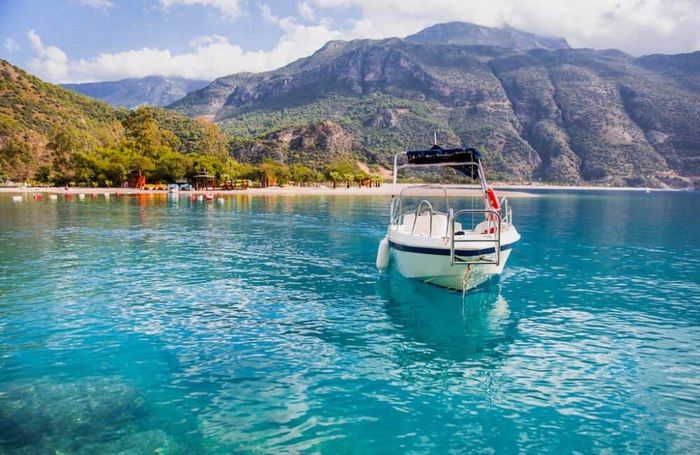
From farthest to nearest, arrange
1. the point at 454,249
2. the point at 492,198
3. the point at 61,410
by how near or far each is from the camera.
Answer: the point at 492,198 → the point at 454,249 → the point at 61,410

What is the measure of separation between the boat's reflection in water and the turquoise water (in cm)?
9

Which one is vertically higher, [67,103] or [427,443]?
[67,103]

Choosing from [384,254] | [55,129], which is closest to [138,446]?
[384,254]

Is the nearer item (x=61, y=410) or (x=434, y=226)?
(x=61, y=410)

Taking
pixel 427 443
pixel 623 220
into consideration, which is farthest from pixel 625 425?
pixel 623 220

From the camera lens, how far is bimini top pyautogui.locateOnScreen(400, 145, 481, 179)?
2070 centimetres

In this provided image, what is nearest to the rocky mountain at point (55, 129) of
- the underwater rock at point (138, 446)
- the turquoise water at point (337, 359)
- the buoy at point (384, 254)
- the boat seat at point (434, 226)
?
the turquoise water at point (337, 359)

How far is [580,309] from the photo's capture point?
651 inches

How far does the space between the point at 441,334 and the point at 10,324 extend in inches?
496

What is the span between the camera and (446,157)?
21578 millimetres

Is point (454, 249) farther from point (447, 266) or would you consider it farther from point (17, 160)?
point (17, 160)

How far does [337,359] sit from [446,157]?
12746 mm

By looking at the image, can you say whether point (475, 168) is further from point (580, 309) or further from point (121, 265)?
point (121, 265)

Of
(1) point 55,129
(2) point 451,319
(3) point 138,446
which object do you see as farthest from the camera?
(1) point 55,129
